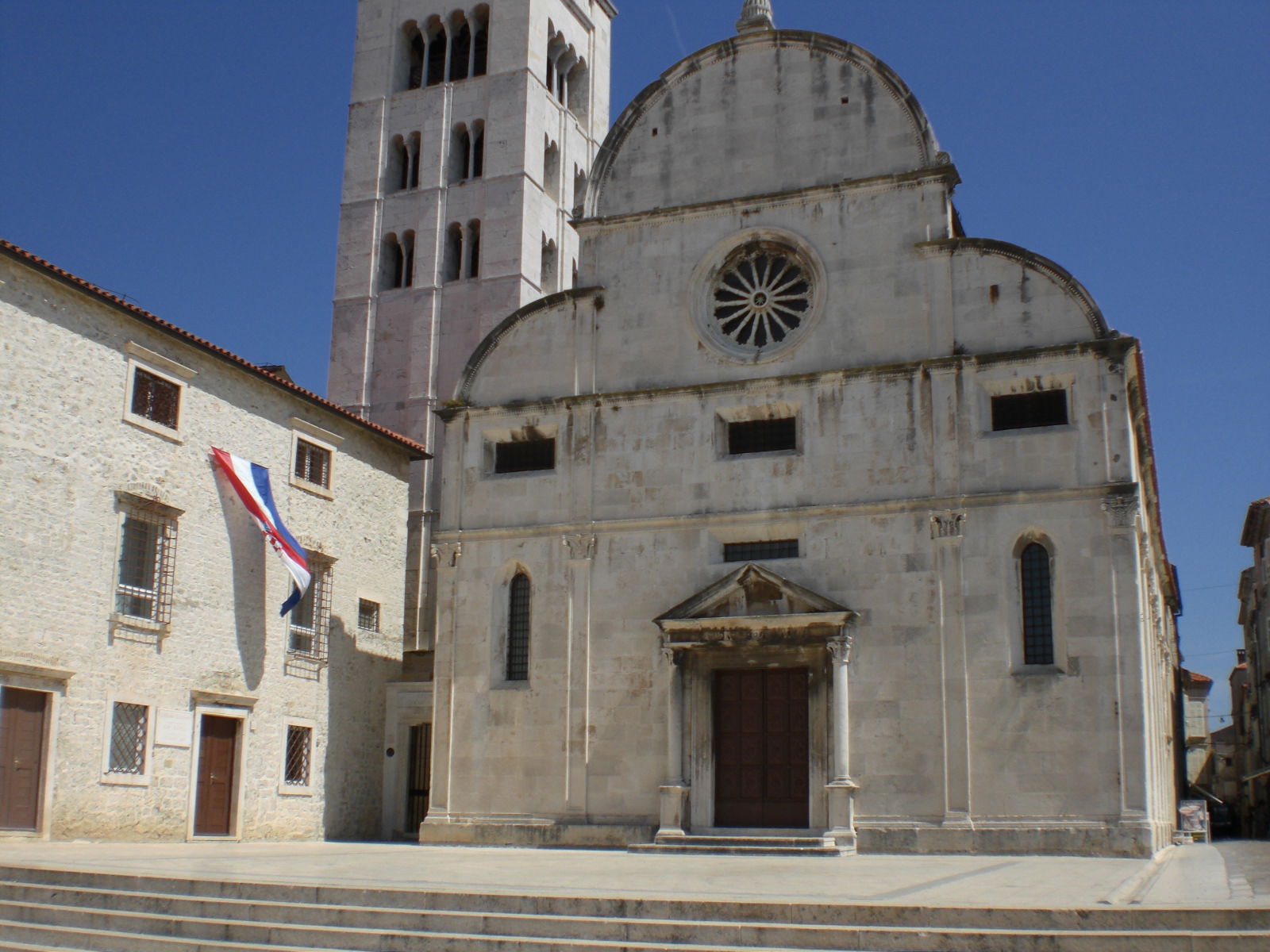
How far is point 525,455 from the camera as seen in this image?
84.2 ft

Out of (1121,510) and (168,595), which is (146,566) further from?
(1121,510)

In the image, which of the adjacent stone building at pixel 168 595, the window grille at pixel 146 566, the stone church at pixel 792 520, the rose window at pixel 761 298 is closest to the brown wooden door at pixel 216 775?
the adjacent stone building at pixel 168 595

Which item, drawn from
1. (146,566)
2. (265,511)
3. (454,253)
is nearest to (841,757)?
(265,511)

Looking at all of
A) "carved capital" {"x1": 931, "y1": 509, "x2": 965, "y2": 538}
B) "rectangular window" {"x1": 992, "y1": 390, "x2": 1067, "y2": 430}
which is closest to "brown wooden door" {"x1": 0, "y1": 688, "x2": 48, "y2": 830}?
"carved capital" {"x1": 931, "y1": 509, "x2": 965, "y2": 538}

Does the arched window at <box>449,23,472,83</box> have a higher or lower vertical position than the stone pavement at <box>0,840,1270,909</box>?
higher

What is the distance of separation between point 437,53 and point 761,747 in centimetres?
3155

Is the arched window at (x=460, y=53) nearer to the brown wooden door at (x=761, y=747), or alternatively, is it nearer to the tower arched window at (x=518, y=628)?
the tower arched window at (x=518, y=628)

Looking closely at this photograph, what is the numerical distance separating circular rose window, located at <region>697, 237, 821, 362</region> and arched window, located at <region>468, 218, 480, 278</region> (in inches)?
753

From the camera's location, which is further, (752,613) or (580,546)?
(580,546)

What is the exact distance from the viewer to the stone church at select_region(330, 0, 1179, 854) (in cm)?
2131

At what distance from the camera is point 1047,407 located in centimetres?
2241

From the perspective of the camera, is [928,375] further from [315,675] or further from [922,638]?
[315,675]

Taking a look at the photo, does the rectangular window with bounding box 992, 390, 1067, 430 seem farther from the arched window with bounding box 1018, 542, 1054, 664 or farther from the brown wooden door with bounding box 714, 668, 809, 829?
the brown wooden door with bounding box 714, 668, 809, 829

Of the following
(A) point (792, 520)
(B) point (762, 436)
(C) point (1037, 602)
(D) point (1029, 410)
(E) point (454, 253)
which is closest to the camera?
(C) point (1037, 602)
